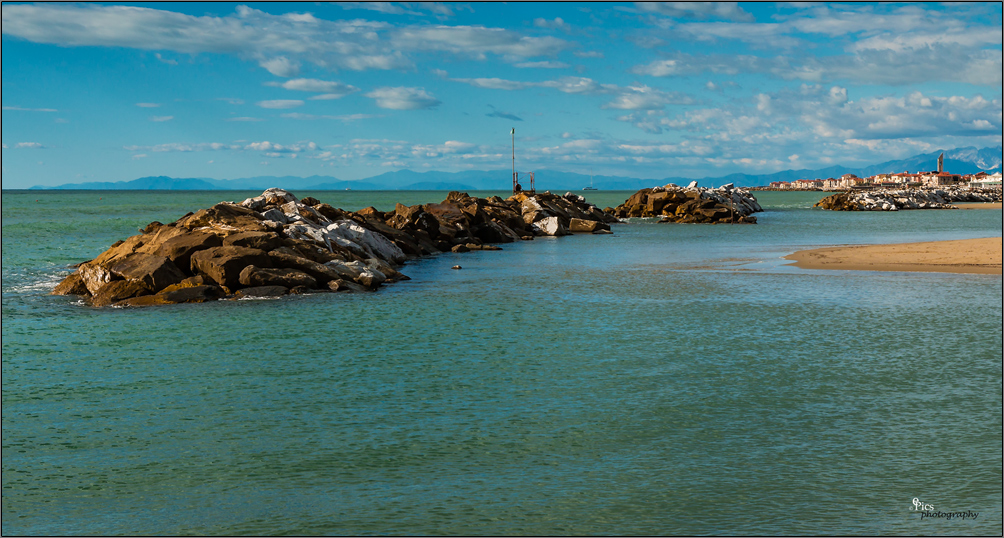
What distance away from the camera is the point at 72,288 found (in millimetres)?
25672

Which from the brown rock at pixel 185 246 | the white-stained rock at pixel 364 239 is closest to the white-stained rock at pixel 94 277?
the brown rock at pixel 185 246

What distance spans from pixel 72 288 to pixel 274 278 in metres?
6.47

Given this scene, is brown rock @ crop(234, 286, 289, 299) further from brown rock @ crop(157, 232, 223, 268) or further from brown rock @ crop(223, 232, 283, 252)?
brown rock @ crop(157, 232, 223, 268)

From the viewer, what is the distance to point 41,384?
45.7 ft

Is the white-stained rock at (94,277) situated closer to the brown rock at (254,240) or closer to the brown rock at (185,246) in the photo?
the brown rock at (185,246)

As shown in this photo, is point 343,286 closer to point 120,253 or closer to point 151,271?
point 151,271

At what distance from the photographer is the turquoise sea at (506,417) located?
8.30 m

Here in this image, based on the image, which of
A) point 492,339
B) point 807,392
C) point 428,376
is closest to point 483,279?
point 492,339

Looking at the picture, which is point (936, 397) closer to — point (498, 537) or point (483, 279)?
point (498, 537)

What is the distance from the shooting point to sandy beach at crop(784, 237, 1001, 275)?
3064cm

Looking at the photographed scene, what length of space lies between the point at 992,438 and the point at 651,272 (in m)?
21.9

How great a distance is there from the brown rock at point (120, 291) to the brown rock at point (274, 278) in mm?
2793

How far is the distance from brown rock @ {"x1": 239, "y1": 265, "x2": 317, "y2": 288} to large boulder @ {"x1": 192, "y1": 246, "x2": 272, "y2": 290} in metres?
0.27

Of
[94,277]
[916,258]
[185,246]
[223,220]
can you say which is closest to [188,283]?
[185,246]
